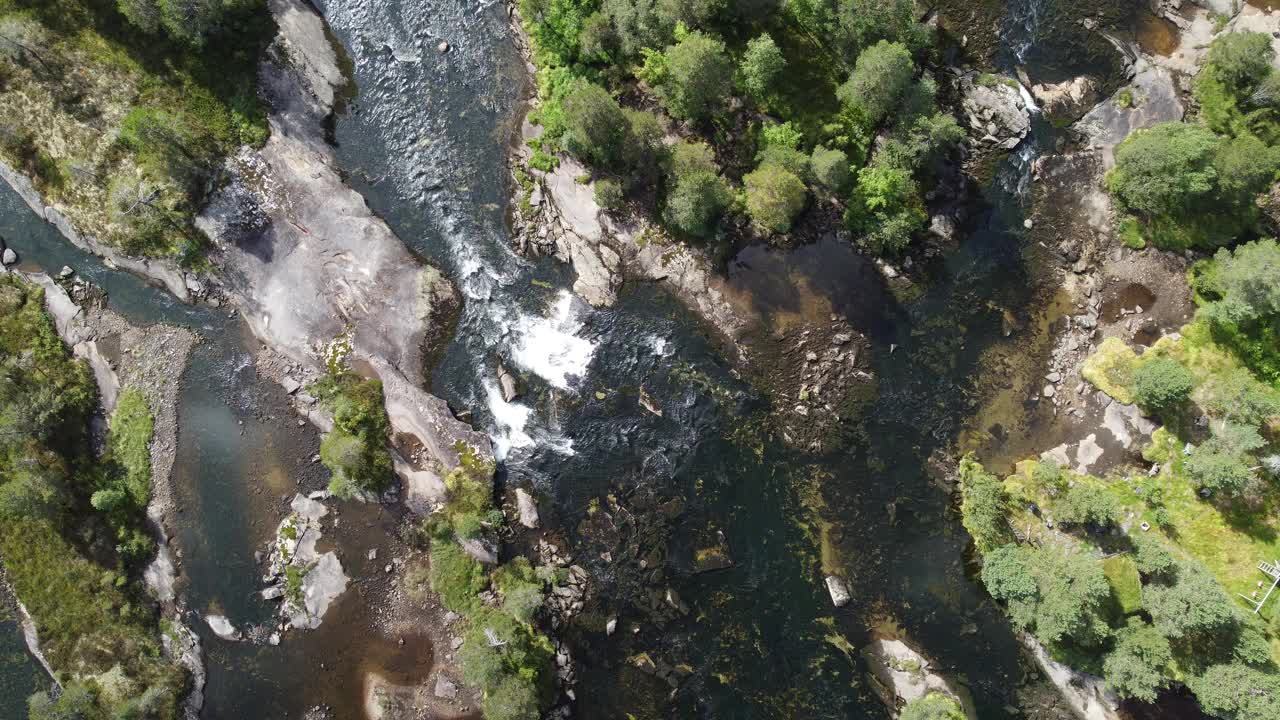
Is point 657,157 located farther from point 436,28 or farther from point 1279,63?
point 1279,63

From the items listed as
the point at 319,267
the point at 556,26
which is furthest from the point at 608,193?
the point at 319,267

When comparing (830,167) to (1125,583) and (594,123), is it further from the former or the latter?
(1125,583)

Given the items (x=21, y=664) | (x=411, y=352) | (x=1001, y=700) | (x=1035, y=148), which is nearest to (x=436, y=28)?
(x=411, y=352)

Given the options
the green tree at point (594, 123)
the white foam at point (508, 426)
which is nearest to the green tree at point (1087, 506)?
the white foam at point (508, 426)

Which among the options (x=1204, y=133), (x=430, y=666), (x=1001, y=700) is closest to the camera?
(x=1204, y=133)

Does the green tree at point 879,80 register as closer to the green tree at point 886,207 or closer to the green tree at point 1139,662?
the green tree at point 886,207

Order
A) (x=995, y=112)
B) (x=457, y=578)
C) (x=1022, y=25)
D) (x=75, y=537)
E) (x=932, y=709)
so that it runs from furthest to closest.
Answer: (x=75, y=537), (x=457, y=578), (x=1022, y=25), (x=995, y=112), (x=932, y=709)
